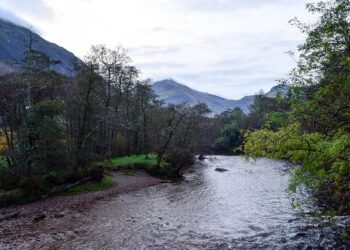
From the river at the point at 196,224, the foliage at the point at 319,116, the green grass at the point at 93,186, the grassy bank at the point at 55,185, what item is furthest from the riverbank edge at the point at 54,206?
the foliage at the point at 319,116

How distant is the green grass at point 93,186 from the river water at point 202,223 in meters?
3.81

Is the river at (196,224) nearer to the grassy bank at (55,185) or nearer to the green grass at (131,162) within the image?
the grassy bank at (55,185)

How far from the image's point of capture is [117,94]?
6200cm

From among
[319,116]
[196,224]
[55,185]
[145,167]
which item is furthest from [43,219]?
[145,167]

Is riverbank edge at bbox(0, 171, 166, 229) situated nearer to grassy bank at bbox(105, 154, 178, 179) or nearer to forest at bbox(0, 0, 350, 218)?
forest at bbox(0, 0, 350, 218)

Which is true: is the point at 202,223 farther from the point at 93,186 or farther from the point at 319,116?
the point at 93,186

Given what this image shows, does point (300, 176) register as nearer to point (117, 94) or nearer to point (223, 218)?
point (223, 218)

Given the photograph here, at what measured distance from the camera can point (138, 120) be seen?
70.2m

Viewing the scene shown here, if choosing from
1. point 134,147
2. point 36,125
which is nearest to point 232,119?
point 134,147

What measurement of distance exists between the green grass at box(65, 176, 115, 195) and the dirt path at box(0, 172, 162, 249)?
119 centimetres

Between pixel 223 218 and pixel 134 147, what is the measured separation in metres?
43.8

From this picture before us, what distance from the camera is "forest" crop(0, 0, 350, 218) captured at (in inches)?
480

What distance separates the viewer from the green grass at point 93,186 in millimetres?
35969

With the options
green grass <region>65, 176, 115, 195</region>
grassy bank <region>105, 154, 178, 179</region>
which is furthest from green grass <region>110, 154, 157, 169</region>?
green grass <region>65, 176, 115, 195</region>
